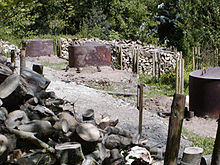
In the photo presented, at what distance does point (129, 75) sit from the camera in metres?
11.6

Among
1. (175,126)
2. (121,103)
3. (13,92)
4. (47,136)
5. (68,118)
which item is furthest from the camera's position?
(121,103)

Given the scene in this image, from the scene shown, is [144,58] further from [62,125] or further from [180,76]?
[62,125]

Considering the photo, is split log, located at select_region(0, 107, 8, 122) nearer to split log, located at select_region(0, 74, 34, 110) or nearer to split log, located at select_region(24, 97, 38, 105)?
split log, located at select_region(0, 74, 34, 110)

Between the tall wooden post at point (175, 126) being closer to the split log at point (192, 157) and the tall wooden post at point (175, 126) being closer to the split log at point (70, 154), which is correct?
the split log at point (192, 157)

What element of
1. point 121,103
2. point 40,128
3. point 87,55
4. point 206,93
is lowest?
point 121,103

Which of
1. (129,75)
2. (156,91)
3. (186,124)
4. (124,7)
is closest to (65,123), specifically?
(186,124)

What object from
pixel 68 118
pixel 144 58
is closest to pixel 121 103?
pixel 68 118

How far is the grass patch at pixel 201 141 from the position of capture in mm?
5059

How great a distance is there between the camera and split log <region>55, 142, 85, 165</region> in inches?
122

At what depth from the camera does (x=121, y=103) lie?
24.6ft

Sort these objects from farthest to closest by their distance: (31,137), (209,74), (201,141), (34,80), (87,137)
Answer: (209,74) < (201,141) < (34,80) < (87,137) < (31,137)

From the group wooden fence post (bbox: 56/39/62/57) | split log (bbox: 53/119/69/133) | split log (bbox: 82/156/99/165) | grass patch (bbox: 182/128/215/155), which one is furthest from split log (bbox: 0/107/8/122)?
wooden fence post (bbox: 56/39/62/57)

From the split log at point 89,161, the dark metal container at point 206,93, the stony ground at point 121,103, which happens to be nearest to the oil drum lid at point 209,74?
the dark metal container at point 206,93

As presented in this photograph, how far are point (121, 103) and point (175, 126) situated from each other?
4.77m
